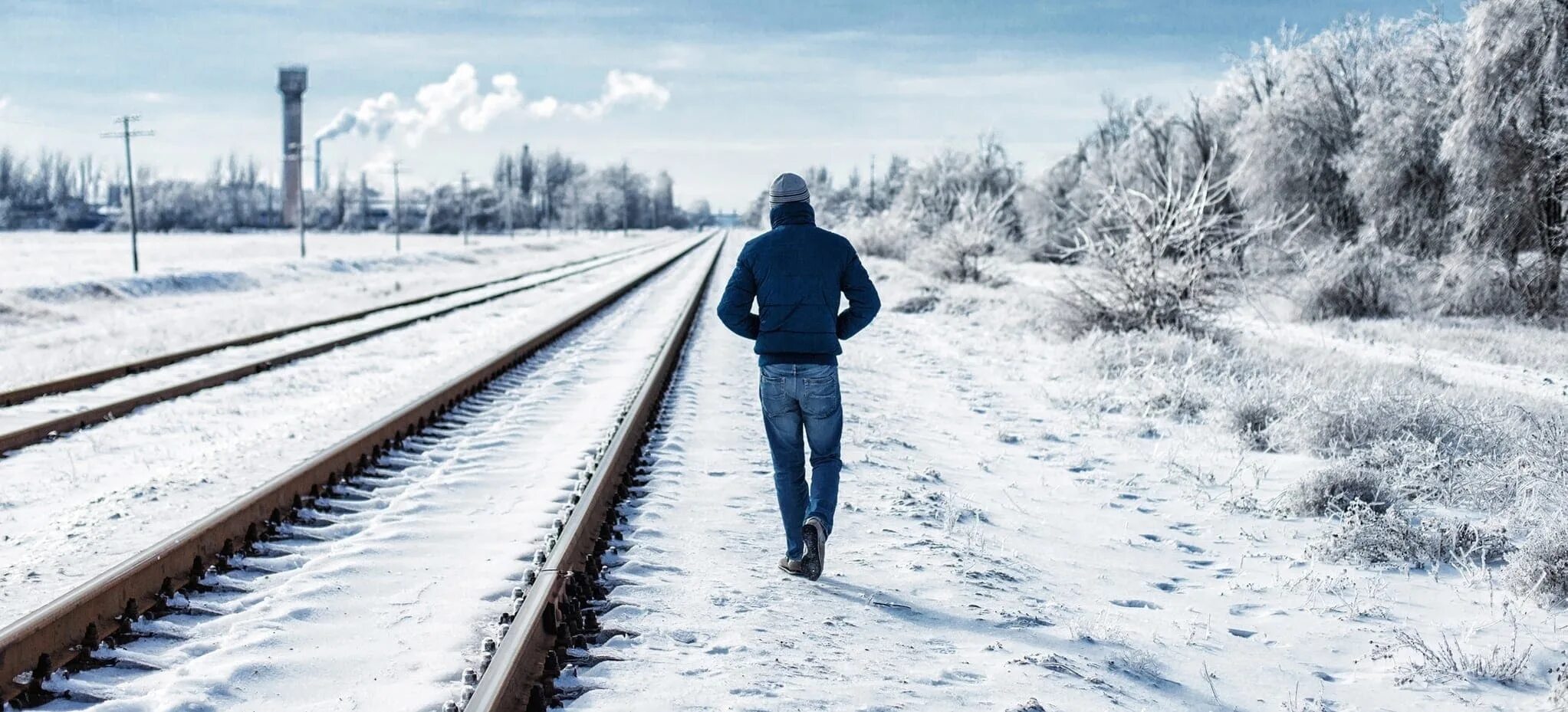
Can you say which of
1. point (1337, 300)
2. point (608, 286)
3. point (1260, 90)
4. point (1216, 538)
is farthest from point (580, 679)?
point (1260, 90)

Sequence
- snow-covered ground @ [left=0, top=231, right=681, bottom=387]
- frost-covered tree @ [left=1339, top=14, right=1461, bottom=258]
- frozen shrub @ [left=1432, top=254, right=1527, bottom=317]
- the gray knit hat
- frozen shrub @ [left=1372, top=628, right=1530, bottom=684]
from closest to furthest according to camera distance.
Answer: frozen shrub @ [left=1372, top=628, right=1530, bottom=684]
the gray knit hat
snow-covered ground @ [left=0, top=231, right=681, bottom=387]
frozen shrub @ [left=1432, top=254, right=1527, bottom=317]
frost-covered tree @ [left=1339, top=14, right=1461, bottom=258]

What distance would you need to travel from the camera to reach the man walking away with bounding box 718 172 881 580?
5086 millimetres

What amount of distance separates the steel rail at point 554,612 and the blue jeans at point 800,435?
3.21 feet

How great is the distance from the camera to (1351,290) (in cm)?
2320

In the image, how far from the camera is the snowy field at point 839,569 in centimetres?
410

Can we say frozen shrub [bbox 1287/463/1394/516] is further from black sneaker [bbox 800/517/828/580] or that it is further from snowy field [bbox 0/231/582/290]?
snowy field [bbox 0/231/582/290]

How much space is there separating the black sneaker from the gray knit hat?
1509 millimetres

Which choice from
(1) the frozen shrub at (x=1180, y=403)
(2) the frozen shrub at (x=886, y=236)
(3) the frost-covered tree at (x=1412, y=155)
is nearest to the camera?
(1) the frozen shrub at (x=1180, y=403)

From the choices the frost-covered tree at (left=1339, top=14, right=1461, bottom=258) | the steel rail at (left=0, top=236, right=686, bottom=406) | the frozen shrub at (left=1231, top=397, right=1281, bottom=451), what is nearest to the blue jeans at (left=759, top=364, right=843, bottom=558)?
the frozen shrub at (left=1231, top=397, right=1281, bottom=451)

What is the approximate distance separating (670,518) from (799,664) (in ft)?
7.45

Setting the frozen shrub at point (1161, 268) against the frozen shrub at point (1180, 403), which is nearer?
the frozen shrub at point (1180, 403)

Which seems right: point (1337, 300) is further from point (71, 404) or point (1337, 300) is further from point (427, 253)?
point (427, 253)

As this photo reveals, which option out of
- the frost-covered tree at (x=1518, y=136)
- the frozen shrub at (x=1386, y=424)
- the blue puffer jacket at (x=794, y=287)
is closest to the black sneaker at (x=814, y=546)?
the blue puffer jacket at (x=794, y=287)

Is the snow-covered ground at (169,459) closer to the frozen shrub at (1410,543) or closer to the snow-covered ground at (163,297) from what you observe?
the snow-covered ground at (163,297)
